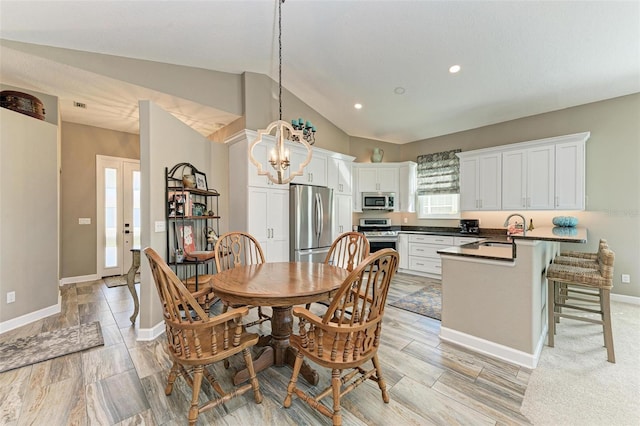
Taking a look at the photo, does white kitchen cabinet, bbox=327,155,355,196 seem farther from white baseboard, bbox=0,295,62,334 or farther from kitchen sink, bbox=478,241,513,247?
white baseboard, bbox=0,295,62,334

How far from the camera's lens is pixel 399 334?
9.25 feet

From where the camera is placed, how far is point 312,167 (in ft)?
15.5

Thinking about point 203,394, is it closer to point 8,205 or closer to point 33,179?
point 8,205

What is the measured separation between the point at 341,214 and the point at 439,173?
88.7 inches

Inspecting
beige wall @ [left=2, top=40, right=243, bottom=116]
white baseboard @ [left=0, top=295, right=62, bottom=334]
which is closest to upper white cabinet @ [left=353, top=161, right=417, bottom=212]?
beige wall @ [left=2, top=40, right=243, bottom=116]

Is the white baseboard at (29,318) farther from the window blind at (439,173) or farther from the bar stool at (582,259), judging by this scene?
the window blind at (439,173)

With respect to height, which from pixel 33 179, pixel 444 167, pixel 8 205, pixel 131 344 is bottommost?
pixel 131 344

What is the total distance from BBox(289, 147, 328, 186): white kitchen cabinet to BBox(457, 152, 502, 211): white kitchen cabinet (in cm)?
258

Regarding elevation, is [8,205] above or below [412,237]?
above

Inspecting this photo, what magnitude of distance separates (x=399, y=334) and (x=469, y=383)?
86 centimetres

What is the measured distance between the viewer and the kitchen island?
2.23 metres

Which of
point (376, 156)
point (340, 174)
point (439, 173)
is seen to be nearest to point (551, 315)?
point (439, 173)

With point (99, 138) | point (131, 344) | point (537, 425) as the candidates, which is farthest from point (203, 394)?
point (99, 138)

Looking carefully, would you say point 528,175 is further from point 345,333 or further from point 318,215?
point 345,333
